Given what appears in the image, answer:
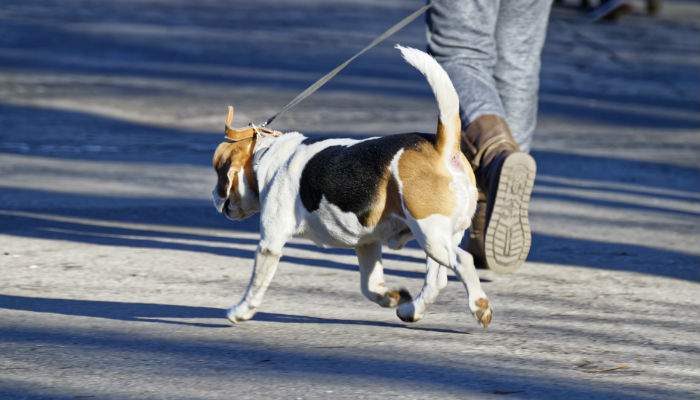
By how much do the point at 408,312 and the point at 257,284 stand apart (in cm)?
52

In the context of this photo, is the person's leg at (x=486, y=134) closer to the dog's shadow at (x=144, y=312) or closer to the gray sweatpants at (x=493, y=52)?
the gray sweatpants at (x=493, y=52)

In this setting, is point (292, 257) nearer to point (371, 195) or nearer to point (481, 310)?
point (371, 195)

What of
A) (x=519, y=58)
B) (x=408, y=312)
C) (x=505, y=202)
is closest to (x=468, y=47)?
(x=519, y=58)

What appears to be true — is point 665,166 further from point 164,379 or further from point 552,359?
point 164,379

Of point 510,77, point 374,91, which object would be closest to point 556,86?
point 374,91

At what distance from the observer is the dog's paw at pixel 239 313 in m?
4.39

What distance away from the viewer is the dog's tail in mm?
4113

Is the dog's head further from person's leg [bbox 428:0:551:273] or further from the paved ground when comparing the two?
person's leg [bbox 428:0:551:273]

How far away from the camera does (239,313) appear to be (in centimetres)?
439

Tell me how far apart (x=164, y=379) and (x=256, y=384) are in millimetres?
264

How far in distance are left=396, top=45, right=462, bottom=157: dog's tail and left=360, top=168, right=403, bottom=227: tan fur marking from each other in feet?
0.59

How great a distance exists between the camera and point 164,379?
378 centimetres

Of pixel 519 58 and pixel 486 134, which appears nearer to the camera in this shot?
pixel 486 134

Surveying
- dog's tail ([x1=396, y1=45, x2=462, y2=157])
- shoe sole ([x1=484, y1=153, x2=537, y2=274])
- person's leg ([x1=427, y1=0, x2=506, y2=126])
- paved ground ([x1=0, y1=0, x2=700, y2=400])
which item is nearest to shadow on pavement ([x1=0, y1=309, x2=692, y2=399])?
paved ground ([x1=0, y1=0, x2=700, y2=400])
